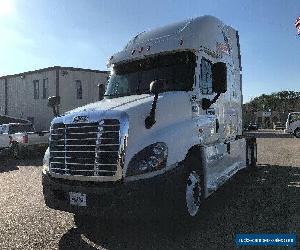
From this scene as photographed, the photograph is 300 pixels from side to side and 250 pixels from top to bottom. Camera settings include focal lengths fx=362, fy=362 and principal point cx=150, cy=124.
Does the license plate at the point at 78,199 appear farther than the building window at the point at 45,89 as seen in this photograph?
No

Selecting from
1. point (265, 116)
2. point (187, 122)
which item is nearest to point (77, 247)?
point (187, 122)

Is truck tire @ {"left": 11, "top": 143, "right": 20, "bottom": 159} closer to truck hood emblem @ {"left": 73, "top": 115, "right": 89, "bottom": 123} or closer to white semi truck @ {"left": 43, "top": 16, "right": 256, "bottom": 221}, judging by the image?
white semi truck @ {"left": 43, "top": 16, "right": 256, "bottom": 221}

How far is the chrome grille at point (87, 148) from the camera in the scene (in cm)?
490

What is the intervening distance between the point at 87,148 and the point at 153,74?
2239mm

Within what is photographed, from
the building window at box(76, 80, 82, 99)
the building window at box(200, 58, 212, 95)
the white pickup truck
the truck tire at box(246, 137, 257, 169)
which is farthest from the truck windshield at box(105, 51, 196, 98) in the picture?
the building window at box(76, 80, 82, 99)

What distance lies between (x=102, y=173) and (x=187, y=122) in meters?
1.69

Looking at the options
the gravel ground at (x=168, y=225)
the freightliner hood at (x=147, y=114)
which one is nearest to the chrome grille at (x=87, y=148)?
the freightliner hood at (x=147, y=114)

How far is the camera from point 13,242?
17.6ft

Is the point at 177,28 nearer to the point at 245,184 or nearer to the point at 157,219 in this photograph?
the point at 157,219

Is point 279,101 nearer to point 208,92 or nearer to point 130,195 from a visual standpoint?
point 208,92

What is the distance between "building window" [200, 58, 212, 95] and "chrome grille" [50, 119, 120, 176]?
7.53ft

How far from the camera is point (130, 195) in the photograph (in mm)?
4715

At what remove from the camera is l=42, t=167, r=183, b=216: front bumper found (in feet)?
15.4

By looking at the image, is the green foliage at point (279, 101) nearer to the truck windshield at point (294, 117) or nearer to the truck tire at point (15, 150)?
the truck windshield at point (294, 117)
